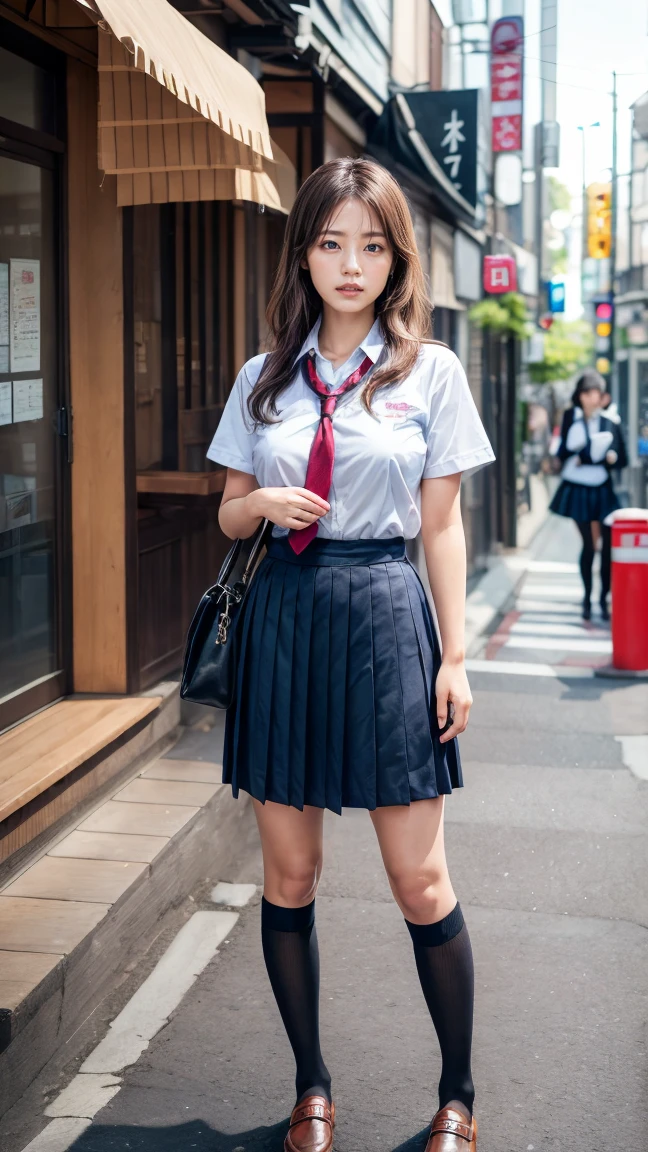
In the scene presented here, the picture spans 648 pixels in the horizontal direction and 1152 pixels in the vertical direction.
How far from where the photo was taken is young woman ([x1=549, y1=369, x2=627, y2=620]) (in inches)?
425

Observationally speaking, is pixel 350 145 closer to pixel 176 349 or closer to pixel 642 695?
pixel 176 349

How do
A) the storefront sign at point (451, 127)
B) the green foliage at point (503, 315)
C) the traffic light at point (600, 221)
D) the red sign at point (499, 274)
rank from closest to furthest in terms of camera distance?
the storefront sign at point (451, 127), the green foliage at point (503, 315), the red sign at point (499, 274), the traffic light at point (600, 221)

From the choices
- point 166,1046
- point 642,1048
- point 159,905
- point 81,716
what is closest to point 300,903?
point 166,1046

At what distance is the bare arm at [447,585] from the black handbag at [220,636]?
371mm

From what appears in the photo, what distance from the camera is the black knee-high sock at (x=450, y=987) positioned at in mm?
2832

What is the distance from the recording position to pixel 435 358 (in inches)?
112

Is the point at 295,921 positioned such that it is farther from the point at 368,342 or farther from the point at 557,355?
the point at 557,355

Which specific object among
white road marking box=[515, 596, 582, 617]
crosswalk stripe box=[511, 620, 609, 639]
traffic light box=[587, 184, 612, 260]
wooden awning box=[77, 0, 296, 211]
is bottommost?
crosswalk stripe box=[511, 620, 609, 639]

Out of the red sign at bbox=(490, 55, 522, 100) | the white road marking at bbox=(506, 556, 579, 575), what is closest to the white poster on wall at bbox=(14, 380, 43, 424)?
the white road marking at bbox=(506, 556, 579, 575)

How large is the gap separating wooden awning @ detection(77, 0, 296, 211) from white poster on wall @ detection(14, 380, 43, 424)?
80 cm

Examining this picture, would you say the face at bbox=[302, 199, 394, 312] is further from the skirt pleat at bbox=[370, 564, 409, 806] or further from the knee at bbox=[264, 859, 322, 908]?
the knee at bbox=[264, 859, 322, 908]

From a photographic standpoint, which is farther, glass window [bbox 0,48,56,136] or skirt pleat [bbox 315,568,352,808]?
glass window [bbox 0,48,56,136]

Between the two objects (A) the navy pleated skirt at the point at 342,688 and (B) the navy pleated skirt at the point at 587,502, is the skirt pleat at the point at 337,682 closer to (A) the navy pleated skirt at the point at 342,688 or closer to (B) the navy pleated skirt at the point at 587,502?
(A) the navy pleated skirt at the point at 342,688

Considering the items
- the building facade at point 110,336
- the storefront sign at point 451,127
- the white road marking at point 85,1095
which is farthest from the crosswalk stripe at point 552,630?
the white road marking at point 85,1095
